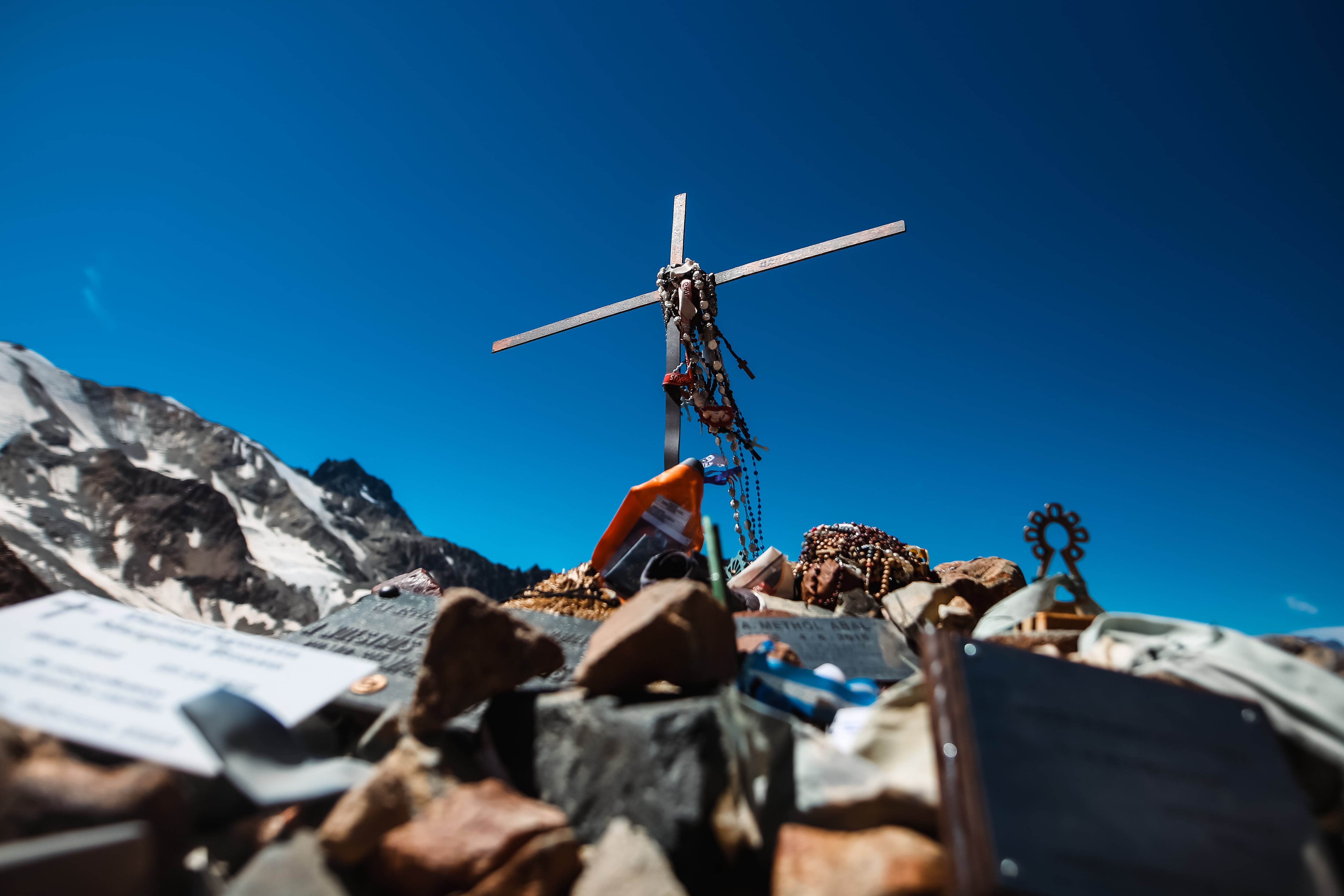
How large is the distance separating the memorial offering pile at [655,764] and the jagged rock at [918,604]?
1488mm

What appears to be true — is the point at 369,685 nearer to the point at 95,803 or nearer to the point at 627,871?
the point at 95,803

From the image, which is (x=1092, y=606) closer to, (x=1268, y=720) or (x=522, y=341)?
(x=1268, y=720)

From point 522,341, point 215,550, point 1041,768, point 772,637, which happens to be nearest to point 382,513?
point 215,550

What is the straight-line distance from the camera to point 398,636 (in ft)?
10.8

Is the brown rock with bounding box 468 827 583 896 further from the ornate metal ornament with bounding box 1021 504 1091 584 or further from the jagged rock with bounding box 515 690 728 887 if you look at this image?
the ornate metal ornament with bounding box 1021 504 1091 584

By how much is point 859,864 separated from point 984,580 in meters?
4.47

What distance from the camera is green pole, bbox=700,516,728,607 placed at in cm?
344

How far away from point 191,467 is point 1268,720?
23.2m

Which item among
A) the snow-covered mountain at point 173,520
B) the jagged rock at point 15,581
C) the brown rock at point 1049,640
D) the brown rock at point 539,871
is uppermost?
the snow-covered mountain at point 173,520

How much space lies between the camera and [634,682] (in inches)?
82.4

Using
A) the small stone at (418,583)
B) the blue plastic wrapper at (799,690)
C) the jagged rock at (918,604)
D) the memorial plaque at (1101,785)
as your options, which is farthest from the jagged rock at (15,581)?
the jagged rock at (918,604)

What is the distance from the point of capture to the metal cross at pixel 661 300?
31.1 feet

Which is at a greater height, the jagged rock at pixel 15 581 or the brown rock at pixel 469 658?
the jagged rock at pixel 15 581

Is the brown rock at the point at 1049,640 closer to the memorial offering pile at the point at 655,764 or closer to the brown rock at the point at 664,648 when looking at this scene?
the memorial offering pile at the point at 655,764
